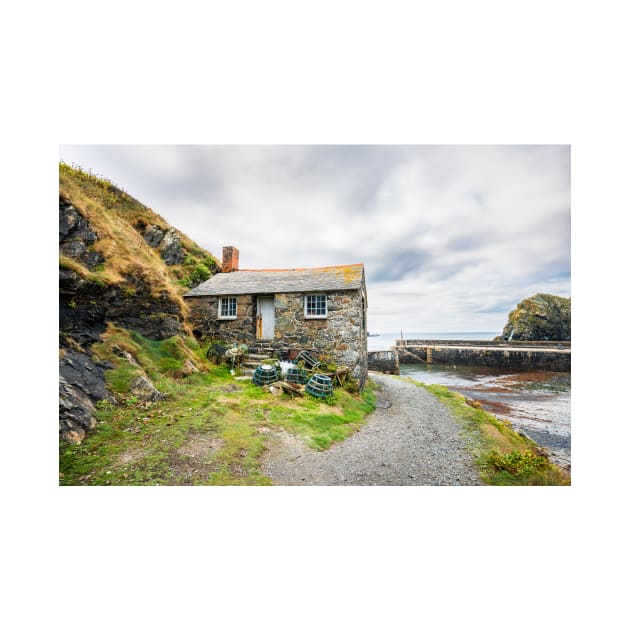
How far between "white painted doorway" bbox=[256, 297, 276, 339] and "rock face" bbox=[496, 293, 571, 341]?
28.2 meters

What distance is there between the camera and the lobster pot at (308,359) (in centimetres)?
873

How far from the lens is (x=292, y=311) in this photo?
9.61 m

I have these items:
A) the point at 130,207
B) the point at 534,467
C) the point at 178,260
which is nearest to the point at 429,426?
the point at 534,467

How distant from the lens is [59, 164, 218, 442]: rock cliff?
169 inches

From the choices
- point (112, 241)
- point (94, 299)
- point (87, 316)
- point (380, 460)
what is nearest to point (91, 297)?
point (94, 299)

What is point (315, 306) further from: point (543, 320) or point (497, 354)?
point (543, 320)

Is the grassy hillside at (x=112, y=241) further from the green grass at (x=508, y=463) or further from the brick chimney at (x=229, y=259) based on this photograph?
the green grass at (x=508, y=463)

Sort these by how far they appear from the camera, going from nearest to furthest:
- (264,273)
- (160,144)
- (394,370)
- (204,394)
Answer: (160,144)
(204,394)
(264,273)
(394,370)

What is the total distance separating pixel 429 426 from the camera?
6.90 meters

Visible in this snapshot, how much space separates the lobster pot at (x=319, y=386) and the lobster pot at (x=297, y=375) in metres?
0.51

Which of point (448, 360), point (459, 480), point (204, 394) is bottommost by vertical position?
point (448, 360)
